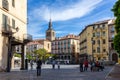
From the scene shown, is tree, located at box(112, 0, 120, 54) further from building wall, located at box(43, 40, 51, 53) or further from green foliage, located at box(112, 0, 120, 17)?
building wall, located at box(43, 40, 51, 53)

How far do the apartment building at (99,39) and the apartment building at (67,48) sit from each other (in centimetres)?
4877

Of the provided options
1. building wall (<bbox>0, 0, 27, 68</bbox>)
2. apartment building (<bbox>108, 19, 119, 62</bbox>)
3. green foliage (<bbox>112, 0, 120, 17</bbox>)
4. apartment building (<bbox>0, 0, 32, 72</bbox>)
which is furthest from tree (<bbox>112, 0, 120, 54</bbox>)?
apartment building (<bbox>108, 19, 119, 62</bbox>)

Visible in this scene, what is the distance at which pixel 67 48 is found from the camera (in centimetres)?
16850

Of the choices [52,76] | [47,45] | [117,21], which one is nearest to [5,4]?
[117,21]

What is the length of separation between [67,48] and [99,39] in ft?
196

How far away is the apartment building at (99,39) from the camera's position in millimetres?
104631

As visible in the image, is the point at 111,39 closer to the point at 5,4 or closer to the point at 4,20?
the point at 5,4

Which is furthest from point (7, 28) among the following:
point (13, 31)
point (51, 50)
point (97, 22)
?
point (51, 50)

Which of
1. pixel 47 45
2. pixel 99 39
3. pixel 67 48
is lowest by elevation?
pixel 67 48

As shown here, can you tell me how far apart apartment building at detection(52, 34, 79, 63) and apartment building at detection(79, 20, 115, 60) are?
48773 millimetres

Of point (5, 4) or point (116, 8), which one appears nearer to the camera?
point (116, 8)

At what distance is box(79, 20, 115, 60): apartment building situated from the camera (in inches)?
4119

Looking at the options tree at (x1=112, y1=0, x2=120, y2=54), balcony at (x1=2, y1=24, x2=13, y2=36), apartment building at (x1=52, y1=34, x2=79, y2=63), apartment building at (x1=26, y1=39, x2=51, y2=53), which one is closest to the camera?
tree at (x1=112, y1=0, x2=120, y2=54)

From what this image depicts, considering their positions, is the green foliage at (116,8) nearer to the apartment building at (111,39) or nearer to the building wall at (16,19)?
Result: the building wall at (16,19)
